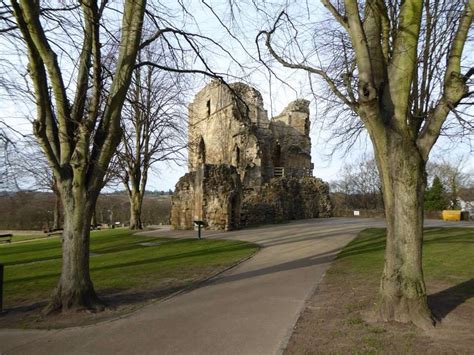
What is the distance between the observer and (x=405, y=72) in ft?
19.7

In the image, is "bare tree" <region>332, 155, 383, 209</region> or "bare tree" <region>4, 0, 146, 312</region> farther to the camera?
"bare tree" <region>332, 155, 383, 209</region>

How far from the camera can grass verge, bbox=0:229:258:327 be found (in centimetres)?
745

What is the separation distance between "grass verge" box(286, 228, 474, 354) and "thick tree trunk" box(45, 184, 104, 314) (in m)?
3.60

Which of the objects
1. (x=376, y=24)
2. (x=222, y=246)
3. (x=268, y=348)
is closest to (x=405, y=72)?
(x=376, y=24)

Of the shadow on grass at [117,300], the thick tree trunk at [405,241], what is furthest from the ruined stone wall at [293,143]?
the thick tree trunk at [405,241]

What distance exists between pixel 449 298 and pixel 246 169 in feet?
81.8

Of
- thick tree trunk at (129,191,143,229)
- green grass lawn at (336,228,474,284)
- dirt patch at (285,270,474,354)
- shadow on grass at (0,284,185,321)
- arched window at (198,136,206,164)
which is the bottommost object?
dirt patch at (285,270,474,354)

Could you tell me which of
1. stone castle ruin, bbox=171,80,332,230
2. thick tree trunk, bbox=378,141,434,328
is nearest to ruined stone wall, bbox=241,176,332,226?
stone castle ruin, bbox=171,80,332,230

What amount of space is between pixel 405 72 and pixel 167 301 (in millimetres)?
5497

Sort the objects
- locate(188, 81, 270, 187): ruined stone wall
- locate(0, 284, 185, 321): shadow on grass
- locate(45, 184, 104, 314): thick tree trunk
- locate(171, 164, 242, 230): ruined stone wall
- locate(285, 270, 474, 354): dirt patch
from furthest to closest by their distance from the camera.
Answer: locate(188, 81, 270, 187): ruined stone wall, locate(171, 164, 242, 230): ruined stone wall, locate(0, 284, 185, 321): shadow on grass, locate(45, 184, 104, 314): thick tree trunk, locate(285, 270, 474, 354): dirt patch

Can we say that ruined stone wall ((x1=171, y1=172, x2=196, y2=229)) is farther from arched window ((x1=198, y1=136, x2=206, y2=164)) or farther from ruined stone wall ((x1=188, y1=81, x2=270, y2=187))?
arched window ((x1=198, y1=136, x2=206, y2=164))

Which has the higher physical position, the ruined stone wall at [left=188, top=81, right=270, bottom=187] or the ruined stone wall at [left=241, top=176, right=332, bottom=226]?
the ruined stone wall at [left=188, top=81, right=270, bottom=187]

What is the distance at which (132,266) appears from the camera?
11930mm

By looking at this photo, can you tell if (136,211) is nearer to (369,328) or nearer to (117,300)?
(117,300)
